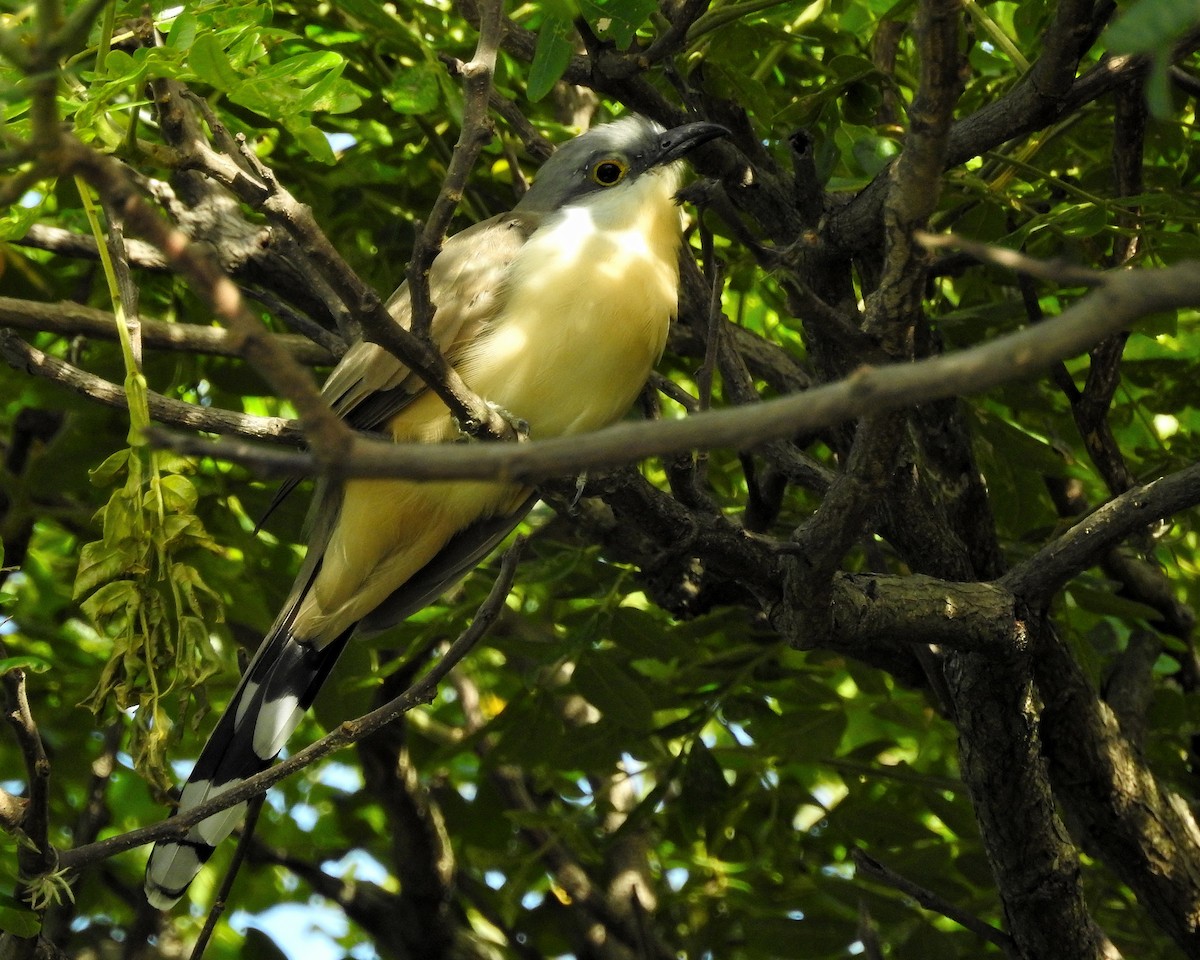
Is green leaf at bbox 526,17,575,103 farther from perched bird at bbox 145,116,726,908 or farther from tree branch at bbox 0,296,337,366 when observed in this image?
tree branch at bbox 0,296,337,366

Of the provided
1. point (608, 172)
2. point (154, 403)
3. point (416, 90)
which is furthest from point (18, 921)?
point (608, 172)

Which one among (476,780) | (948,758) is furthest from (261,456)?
(476,780)

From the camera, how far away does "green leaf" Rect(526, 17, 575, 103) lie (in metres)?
2.83

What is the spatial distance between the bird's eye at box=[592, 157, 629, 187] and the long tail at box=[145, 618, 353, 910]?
149cm

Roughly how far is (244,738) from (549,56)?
2003 mm

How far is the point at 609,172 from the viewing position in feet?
13.1

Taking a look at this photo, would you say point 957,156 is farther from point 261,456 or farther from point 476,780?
point 476,780

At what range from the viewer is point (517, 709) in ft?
12.8

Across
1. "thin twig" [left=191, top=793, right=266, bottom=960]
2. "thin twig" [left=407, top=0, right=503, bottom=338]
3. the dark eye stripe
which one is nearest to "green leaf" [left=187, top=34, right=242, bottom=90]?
"thin twig" [left=407, top=0, right=503, bottom=338]

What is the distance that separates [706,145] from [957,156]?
0.85 meters

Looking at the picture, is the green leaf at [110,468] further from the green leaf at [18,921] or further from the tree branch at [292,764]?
the green leaf at [18,921]

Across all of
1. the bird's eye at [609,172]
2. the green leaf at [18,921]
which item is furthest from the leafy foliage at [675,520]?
the bird's eye at [609,172]

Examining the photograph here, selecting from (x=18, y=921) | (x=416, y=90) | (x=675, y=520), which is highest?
(x=416, y=90)

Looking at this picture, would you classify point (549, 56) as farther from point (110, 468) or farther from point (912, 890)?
point (912, 890)
